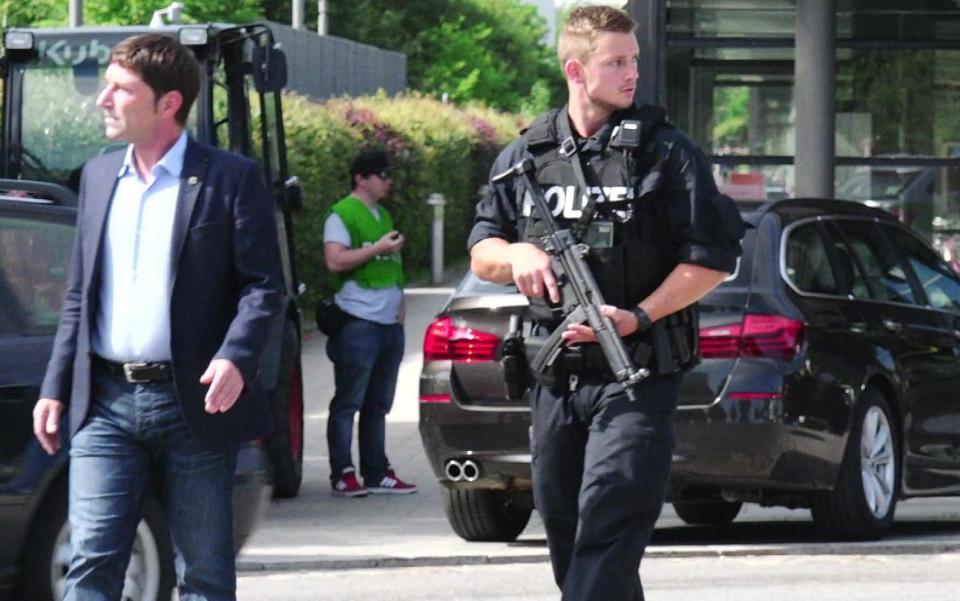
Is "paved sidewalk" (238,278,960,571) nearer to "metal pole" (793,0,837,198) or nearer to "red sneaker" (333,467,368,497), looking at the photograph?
"red sneaker" (333,467,368,497)

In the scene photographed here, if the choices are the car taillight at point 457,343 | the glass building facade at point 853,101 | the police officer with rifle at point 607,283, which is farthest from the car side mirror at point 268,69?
the police officer with rifle at point 607,283

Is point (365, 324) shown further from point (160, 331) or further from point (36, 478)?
point (160, 331)

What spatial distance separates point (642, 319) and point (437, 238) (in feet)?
85.5

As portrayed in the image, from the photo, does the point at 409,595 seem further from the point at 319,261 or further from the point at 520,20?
the point at 520,20

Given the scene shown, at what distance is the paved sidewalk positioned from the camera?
32.3 ft

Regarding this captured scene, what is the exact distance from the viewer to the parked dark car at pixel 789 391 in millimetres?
9367

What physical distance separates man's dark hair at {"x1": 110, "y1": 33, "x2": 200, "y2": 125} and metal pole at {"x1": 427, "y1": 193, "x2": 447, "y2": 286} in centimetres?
2530

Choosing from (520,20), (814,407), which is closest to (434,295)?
(814,407)

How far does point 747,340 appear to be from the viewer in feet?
30.8

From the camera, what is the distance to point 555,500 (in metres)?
5.62

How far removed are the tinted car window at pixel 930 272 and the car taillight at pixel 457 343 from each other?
7.41 feet

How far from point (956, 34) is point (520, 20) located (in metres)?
90.3

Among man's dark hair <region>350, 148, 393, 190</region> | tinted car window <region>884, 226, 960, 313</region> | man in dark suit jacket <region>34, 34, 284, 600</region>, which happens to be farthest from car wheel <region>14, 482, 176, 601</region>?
man's dark hair <region>350, 148, 393, 190</region>

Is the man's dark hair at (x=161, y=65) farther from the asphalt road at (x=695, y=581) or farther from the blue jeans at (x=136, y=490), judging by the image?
the asphalt road at (x=695, y=581)
